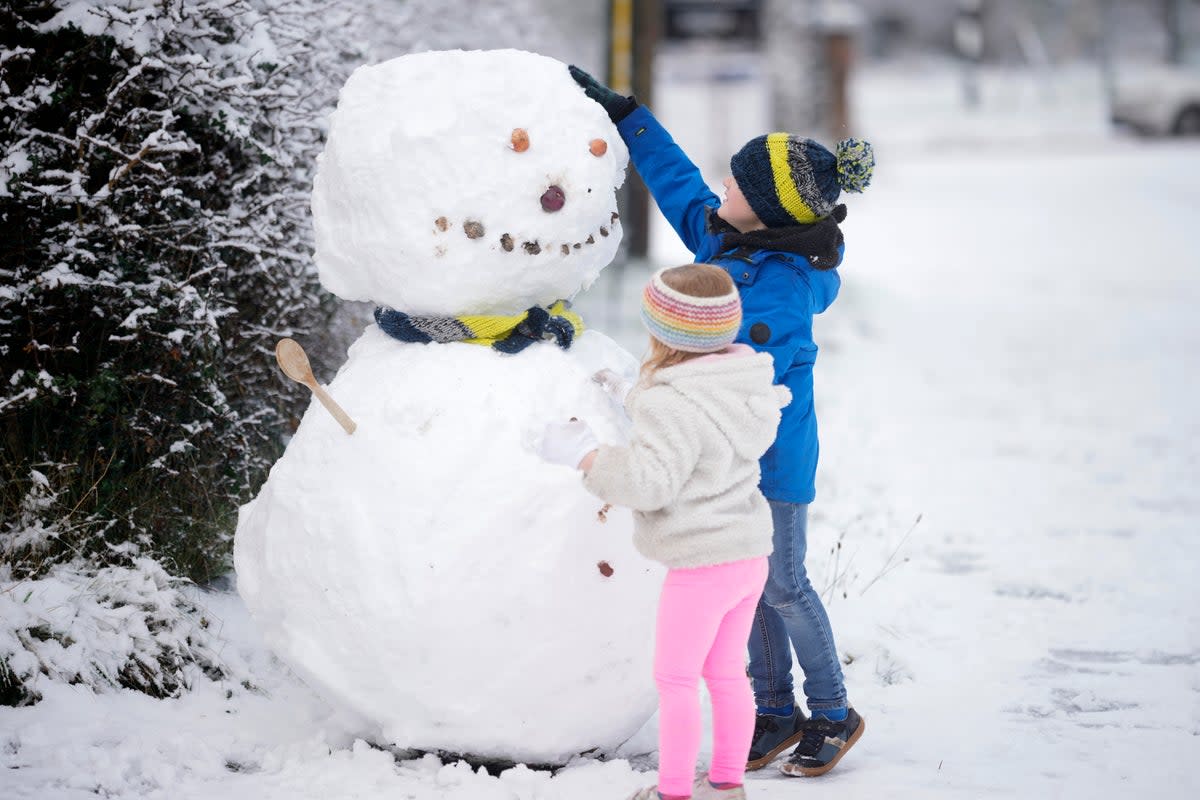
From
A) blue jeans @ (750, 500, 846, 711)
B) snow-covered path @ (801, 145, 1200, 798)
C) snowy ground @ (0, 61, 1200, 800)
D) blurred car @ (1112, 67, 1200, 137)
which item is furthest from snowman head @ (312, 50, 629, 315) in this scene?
blurred car @ (1112, 67, 1200, 137)

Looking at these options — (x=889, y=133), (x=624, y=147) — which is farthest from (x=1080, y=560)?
(x=889, y=133)

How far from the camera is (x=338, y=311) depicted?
514cm

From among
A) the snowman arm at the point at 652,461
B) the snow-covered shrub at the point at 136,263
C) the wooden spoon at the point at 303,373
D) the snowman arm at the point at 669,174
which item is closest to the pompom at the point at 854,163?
the snowman arm at the point at 669,174

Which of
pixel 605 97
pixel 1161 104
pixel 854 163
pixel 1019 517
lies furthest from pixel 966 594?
pixel 1161 104

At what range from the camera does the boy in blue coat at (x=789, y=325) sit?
3.38 meters

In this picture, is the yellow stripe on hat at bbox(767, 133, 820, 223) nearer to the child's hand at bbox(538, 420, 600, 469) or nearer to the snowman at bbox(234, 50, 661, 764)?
the snowman at bbox(234, 50, 661, 764)

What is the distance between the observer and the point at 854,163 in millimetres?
3414

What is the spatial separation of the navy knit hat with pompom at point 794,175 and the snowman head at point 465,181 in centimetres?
38

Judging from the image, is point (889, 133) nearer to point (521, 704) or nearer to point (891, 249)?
point (891, 249)

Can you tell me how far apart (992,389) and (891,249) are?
21.8 feet

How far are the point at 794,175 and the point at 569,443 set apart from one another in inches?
39.1

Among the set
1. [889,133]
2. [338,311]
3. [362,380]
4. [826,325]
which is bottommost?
[889,133]

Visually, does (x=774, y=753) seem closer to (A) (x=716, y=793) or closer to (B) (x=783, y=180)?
(A) (x=716, y=793)

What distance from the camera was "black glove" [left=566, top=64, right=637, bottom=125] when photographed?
347 centimetres
